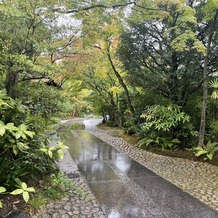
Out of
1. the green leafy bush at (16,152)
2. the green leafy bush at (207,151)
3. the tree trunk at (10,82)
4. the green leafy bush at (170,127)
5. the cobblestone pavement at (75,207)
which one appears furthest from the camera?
the green leafy bush at (170,127)

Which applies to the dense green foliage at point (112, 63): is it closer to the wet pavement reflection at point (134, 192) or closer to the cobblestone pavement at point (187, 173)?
the cobblestone pavement at point (187, 173)

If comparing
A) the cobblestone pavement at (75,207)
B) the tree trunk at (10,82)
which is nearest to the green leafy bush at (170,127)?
the cobblestone pavement at (75,207)

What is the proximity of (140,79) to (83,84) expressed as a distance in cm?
518

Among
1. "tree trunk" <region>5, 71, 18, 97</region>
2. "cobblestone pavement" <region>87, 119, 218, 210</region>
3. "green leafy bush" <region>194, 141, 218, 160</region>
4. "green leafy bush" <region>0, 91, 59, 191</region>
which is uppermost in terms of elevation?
"tree trunk" <region>5, 71, 18, 97</region>

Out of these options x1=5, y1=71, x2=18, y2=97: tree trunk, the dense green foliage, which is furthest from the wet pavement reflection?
x1=5, y1=71, x2=18, y2=97: tree trunk

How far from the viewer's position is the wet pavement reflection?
304 cm

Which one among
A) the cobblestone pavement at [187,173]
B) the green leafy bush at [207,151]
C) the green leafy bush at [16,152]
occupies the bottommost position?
the cobblestone pavement at [187,173]

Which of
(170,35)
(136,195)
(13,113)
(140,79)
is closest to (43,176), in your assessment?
(13,113)

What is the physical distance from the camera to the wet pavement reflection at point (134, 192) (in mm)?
3035

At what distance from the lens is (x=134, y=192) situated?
3.70 meters

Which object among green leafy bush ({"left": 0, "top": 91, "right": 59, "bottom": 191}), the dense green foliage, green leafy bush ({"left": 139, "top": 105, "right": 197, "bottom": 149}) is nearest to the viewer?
green leafy bush ({"left": 0, "top": 91, "right": 59, "bottom": 191})

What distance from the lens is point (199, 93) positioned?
6.98 meters

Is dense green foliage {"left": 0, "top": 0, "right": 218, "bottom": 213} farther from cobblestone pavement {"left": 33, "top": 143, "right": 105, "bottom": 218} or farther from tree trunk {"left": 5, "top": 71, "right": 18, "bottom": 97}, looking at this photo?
cobblestone pavement {"left": 33, "top": 143, "right": 105, "bottom": 218}

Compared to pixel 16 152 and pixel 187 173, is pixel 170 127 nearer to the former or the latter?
pixel 187 173
